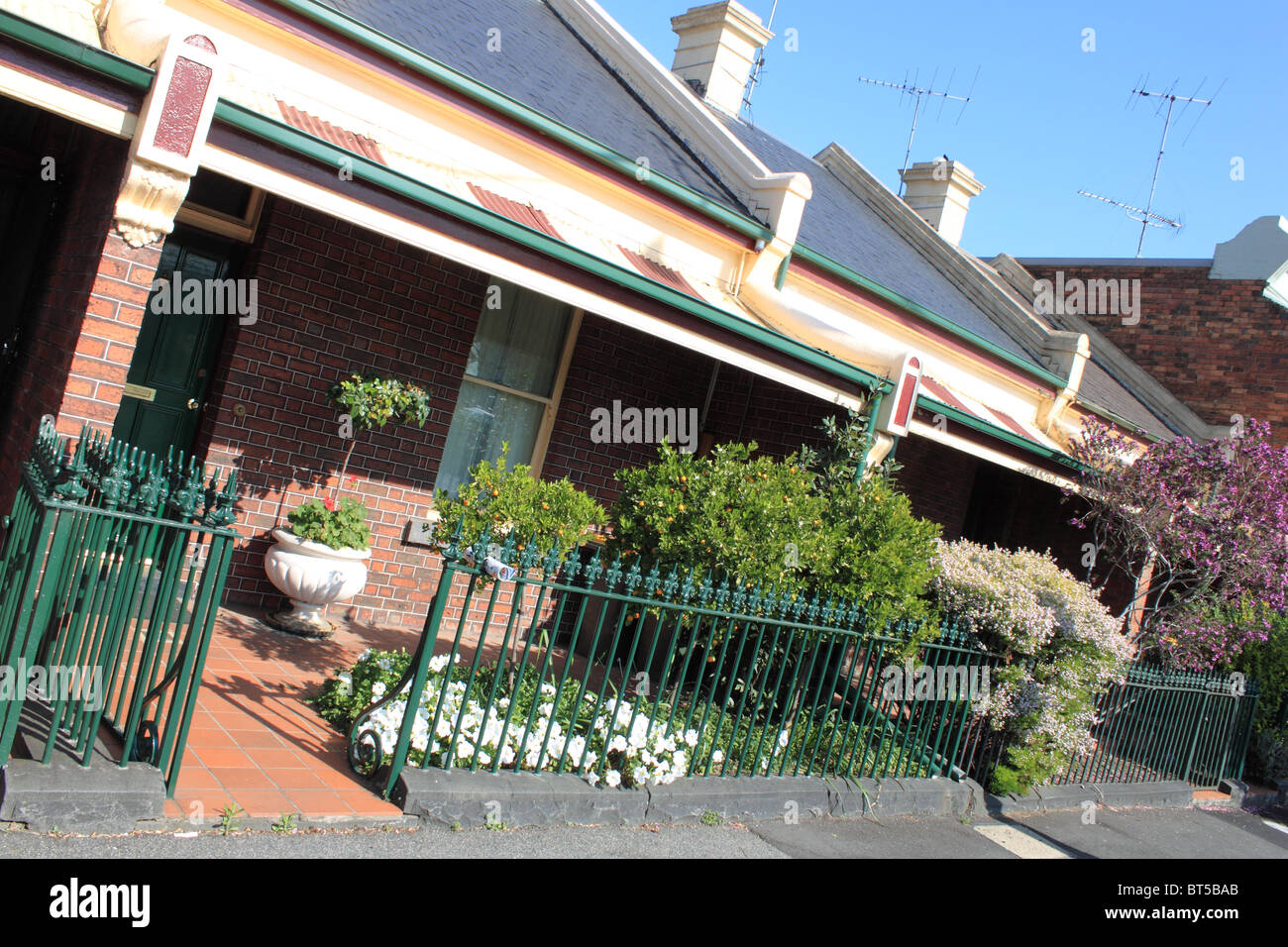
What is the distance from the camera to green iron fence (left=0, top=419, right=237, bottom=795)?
139 inches

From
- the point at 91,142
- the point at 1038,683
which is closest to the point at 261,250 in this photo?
the point at 91,142

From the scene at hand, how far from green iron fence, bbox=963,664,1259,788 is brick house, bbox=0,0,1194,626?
7.95 feet

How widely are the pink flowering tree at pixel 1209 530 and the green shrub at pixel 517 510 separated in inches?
259

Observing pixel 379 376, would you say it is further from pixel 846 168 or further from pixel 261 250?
pixel 846 168

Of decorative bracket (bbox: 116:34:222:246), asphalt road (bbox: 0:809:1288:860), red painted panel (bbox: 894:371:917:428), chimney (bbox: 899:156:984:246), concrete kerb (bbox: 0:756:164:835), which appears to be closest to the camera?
concrete kerb (bbox: 0:756:164:835)

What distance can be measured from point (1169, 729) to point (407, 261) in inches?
297

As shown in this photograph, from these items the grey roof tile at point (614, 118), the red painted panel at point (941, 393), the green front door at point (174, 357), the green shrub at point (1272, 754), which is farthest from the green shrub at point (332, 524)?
the green shrub at point (1272, 754)

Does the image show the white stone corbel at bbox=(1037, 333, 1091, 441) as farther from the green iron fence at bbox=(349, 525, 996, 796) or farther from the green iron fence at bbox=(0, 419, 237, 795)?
the green iron fence at bbox=(0, 419, 237, 795)

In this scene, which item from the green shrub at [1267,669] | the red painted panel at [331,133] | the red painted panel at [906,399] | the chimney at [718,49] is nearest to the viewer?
the red painted panel at [331,133]

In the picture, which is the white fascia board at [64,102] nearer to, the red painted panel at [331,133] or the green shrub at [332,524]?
the red painted panel at [331,133]

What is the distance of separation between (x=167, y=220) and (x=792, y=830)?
4.53 metres

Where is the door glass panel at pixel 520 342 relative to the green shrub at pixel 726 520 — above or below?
above

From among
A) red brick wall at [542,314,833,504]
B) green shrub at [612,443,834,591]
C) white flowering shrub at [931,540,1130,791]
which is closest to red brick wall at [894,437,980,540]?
red brick wall at [542,314,833,504]

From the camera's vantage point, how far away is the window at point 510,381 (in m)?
8.28
